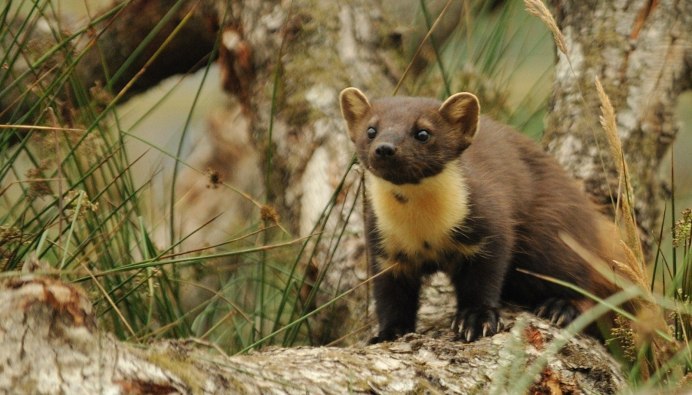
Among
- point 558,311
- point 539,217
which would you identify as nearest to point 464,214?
point 539,217

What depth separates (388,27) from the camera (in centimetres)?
641

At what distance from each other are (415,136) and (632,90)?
5.07 feet

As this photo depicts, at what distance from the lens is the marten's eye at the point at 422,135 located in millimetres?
4707

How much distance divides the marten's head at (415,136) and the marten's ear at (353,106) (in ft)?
0.37

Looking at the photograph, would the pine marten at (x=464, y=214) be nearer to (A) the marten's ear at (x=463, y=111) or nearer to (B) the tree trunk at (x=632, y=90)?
(A) the marten's ear at (x=463, y=111)

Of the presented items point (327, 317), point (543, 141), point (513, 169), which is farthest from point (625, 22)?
point (327, 317)

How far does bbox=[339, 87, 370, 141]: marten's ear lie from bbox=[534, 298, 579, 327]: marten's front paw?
1299 mm

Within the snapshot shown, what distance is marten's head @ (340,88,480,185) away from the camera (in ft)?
15.1

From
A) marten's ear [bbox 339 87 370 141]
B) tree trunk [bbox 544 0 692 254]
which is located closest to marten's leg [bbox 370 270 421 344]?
marten's ear [bbox 339 87 370 141]

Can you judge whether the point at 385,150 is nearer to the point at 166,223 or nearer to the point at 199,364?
the point at 166,223

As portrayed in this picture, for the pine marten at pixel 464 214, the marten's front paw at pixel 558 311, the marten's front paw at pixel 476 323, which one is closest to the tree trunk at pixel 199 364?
the marten's front paw at pixel 476 323

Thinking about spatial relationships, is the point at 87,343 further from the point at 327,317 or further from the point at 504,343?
the point at 327,317

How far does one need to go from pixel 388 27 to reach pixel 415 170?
1.95m

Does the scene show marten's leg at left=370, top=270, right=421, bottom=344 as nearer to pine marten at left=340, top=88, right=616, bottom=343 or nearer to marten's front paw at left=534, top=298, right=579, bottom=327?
pine marten at left=340, top=88, right=616, bottom=343
